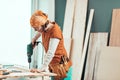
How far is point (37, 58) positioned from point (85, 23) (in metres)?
1.03

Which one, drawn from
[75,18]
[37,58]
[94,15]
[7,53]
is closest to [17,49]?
[7,53]

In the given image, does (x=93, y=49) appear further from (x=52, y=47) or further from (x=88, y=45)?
(x=52, y=47)

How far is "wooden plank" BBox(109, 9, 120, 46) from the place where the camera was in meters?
3.38

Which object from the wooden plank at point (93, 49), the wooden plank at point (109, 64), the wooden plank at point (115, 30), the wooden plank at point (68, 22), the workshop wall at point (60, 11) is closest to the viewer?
the wooden plank at point (109, 64)

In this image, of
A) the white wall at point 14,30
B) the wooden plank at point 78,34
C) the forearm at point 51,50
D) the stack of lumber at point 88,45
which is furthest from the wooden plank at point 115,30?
the white wall at point 14,30

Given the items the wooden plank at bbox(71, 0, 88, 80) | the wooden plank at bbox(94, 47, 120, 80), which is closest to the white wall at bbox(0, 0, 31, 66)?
the wooden plank at bbox(71, 0, 88, 80)

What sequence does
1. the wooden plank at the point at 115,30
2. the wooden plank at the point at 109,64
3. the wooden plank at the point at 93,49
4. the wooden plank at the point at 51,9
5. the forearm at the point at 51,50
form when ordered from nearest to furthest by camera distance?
the forearm at the point at 51,50, the wooden plank at the point at 109,64, the wooden plank at the point at 115,30, the wooden plank at the point at 93,49, the wooden plank at the point at 51,9

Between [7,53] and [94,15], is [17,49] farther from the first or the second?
[94,15]

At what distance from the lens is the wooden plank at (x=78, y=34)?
11.9 ft

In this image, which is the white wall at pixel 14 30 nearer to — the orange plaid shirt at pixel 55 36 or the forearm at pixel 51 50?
the orange plaid shirt at pixel 55 36

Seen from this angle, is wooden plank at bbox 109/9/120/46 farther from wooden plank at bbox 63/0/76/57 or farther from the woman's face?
the woman's face

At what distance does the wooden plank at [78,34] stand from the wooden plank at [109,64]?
379 mm

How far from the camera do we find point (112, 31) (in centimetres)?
342

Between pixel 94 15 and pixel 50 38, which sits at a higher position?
pixel 94 15
